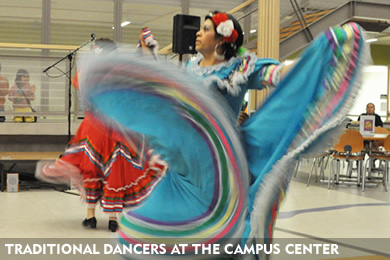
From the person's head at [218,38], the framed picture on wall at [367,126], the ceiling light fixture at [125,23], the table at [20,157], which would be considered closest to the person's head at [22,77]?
the table at [20,157]

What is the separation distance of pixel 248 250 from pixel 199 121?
1.82ft

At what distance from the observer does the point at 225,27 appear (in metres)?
2.61

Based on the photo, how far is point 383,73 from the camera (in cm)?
1883

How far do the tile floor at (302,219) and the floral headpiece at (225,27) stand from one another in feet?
3.60

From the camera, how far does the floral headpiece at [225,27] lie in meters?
2.62

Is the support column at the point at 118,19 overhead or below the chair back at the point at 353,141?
overhead

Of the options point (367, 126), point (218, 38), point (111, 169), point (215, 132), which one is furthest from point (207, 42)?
point (367, 126)

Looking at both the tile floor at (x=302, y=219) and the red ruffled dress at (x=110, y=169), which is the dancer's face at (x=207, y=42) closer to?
the tile floor at (x=302, y=219)

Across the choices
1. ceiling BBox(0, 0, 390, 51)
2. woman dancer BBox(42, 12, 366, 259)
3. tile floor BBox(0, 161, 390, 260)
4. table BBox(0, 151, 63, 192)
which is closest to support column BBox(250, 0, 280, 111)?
ceiling BBox(0, 0, 390, 51)

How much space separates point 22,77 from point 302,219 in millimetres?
4332

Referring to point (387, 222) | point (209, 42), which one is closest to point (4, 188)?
point (387, 222)

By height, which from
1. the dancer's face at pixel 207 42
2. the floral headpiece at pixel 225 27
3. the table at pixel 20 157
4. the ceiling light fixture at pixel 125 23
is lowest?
the table at pixel 20 157

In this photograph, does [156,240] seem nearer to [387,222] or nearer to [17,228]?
[17,228]

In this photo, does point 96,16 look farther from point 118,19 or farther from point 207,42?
point 207,42
